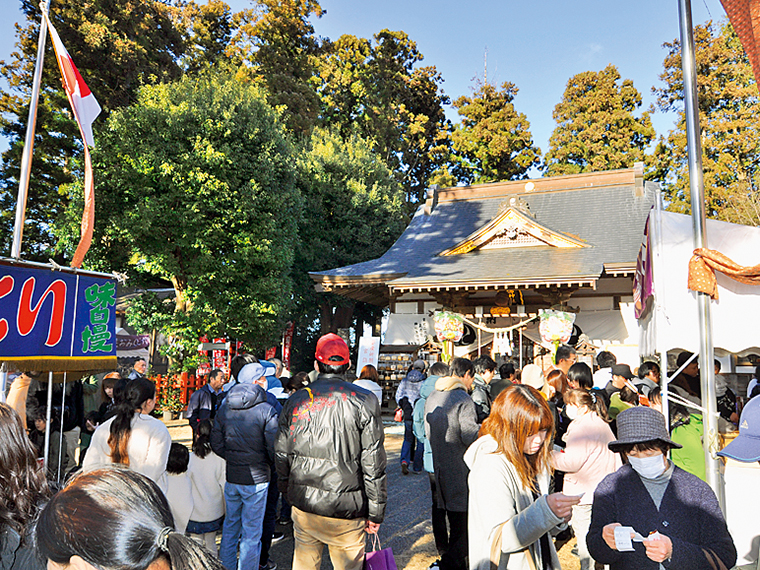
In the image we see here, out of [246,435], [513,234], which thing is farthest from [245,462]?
[513,234]

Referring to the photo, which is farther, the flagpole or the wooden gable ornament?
the wooden gable ornament

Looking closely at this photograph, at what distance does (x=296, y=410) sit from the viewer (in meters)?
3.17

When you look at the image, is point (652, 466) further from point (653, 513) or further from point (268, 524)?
point (268, 524)

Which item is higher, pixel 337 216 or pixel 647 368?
pixel 337 216

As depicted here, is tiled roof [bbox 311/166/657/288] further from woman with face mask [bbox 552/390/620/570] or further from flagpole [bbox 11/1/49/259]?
woman with face mask [bbox 552/390/620/570]

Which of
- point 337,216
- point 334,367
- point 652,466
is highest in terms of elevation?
point 337,216

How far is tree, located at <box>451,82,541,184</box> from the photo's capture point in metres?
27.3

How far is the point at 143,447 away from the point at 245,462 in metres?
0.91

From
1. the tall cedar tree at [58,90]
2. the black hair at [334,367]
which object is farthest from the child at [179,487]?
the tall cedar tree at [58,90]

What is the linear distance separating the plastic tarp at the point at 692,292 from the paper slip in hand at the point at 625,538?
270cm

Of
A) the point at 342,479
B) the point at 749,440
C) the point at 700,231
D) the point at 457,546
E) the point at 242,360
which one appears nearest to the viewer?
the point at 749,440

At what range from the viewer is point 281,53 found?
23.2m

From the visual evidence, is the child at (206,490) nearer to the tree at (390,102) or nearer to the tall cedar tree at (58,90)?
the tall cedar tree at (58,90)

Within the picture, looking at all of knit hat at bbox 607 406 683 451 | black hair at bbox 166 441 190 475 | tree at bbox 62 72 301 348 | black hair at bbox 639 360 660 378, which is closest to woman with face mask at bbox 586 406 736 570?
knit hat at bbox 607 406 683 451
